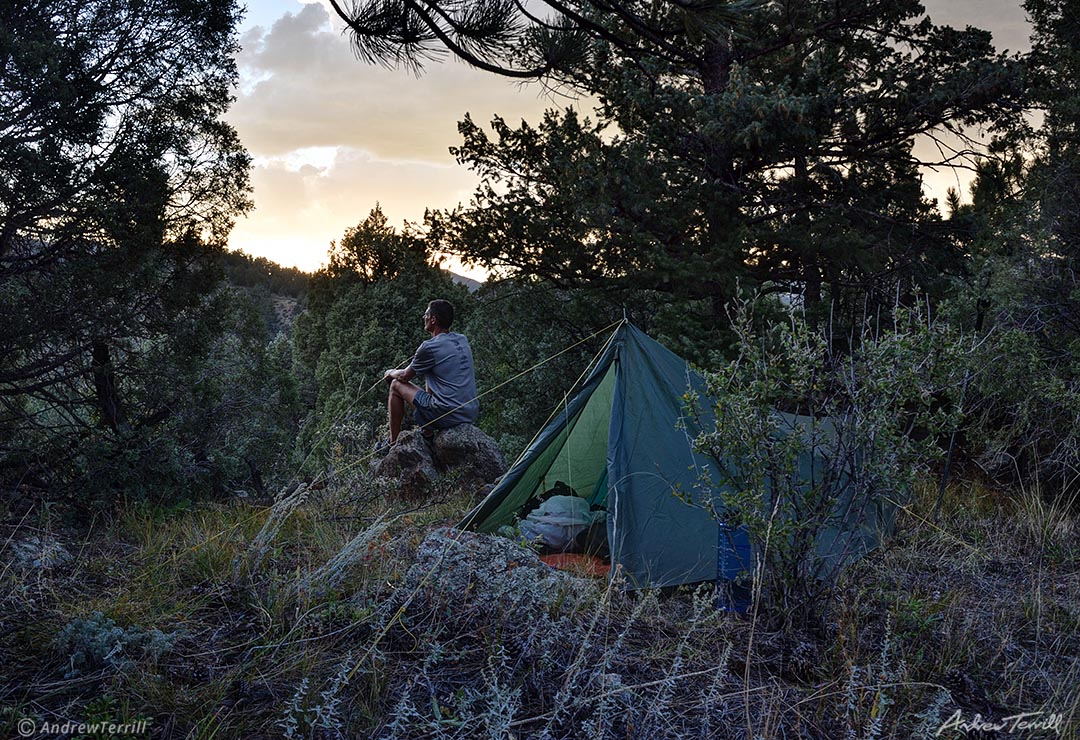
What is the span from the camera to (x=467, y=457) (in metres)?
6.61

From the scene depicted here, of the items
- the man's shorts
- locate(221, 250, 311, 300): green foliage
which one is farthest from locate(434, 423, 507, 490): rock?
locate(221, 250, 311, 300): green foliage

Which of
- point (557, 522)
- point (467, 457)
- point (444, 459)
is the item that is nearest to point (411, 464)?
point (444, 459)

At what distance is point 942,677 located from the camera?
2.87 meters

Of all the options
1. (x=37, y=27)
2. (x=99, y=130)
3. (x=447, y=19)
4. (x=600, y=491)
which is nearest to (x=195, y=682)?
(x=600, y=491)

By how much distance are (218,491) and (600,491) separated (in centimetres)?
304

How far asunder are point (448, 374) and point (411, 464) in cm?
84

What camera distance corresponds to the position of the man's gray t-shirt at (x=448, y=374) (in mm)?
6559

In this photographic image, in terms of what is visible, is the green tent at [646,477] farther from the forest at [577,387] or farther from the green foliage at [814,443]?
the green foliage at [814,443]

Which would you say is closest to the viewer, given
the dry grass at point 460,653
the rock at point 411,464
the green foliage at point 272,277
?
the dry grass at point 460,653

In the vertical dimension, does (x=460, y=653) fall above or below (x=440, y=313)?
below

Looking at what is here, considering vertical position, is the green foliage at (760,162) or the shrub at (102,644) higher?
the green foliage at (760,162)

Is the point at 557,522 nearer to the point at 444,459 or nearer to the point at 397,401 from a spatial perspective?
the point at 444,459

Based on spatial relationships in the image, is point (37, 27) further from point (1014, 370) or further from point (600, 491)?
point (1014, 370)

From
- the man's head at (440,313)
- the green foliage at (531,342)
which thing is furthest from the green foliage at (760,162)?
the man's head at (440,313)
